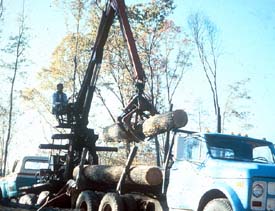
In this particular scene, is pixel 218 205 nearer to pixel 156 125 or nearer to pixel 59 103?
pixel 156 125

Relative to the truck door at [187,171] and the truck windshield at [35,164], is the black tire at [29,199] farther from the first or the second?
the truck door at [187,171]

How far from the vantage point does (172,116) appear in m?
9.21

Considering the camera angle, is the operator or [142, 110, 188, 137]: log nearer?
[142, 110, 188, 137]: log

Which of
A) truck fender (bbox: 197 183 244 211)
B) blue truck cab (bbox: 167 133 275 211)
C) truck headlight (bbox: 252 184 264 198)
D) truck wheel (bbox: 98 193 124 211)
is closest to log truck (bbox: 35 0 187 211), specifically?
truck wheel (bbox: 98 193 124 211)

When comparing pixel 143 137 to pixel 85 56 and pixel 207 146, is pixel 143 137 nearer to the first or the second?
pixel 207 146

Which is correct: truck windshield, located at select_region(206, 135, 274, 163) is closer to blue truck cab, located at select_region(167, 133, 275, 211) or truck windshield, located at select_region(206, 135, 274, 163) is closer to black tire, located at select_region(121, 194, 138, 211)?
blue truck cab, located at select_region(167, 133, 275, 211)

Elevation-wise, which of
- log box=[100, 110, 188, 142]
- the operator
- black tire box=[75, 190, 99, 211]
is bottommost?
black tire box=[75, 190, 99, 211]

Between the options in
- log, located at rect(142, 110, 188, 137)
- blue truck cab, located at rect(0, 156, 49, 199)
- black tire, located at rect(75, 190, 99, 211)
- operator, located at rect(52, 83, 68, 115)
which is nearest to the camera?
log, located at rect(142, 110, 188, 137)

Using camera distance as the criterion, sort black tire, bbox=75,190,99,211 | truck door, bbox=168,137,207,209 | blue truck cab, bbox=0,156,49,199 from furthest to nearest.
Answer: blue truck cab, bbox=0,156,49,199 < black tire, bbox=75,190,99,211 < truck door, bbox=168,137,207,209

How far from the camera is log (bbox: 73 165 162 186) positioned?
9.30 metres

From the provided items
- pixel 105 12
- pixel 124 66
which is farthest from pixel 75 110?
pixel 124 66

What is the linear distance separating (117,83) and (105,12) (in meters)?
10.6

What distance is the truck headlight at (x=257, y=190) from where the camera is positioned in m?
6.86

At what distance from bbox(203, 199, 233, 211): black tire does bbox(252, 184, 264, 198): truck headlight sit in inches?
18.6
